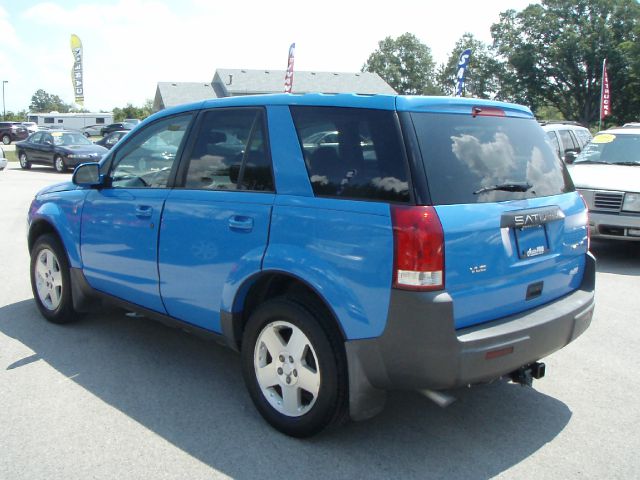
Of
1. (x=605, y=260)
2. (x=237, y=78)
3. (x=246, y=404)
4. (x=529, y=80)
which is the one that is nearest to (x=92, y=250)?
(x=246, y=404)

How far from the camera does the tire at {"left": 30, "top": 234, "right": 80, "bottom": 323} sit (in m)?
5.31

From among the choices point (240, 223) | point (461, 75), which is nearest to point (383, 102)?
point (240, 223)

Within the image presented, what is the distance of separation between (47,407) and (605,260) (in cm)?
749

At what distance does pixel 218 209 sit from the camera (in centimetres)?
381

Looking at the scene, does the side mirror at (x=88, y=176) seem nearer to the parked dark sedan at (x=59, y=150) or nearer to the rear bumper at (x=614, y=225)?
the rear bumper at (x=614, y=225)

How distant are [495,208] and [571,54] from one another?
198 ft

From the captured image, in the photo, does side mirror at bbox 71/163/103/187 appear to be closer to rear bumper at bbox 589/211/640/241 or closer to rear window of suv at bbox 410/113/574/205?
rear window of suv at bbox 410/113/574/205

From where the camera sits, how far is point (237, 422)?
371 centimetres

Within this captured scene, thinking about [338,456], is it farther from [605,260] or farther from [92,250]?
[605,260]

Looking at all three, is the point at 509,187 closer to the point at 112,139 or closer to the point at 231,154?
the point at 231,154

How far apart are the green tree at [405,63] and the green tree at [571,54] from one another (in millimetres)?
35532

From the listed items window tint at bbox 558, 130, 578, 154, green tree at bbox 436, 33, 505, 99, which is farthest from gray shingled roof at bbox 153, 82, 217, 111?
window tint at bbox 558, 130, 578, 154

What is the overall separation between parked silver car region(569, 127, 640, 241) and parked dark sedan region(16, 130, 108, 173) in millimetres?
17822

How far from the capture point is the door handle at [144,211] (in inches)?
170
